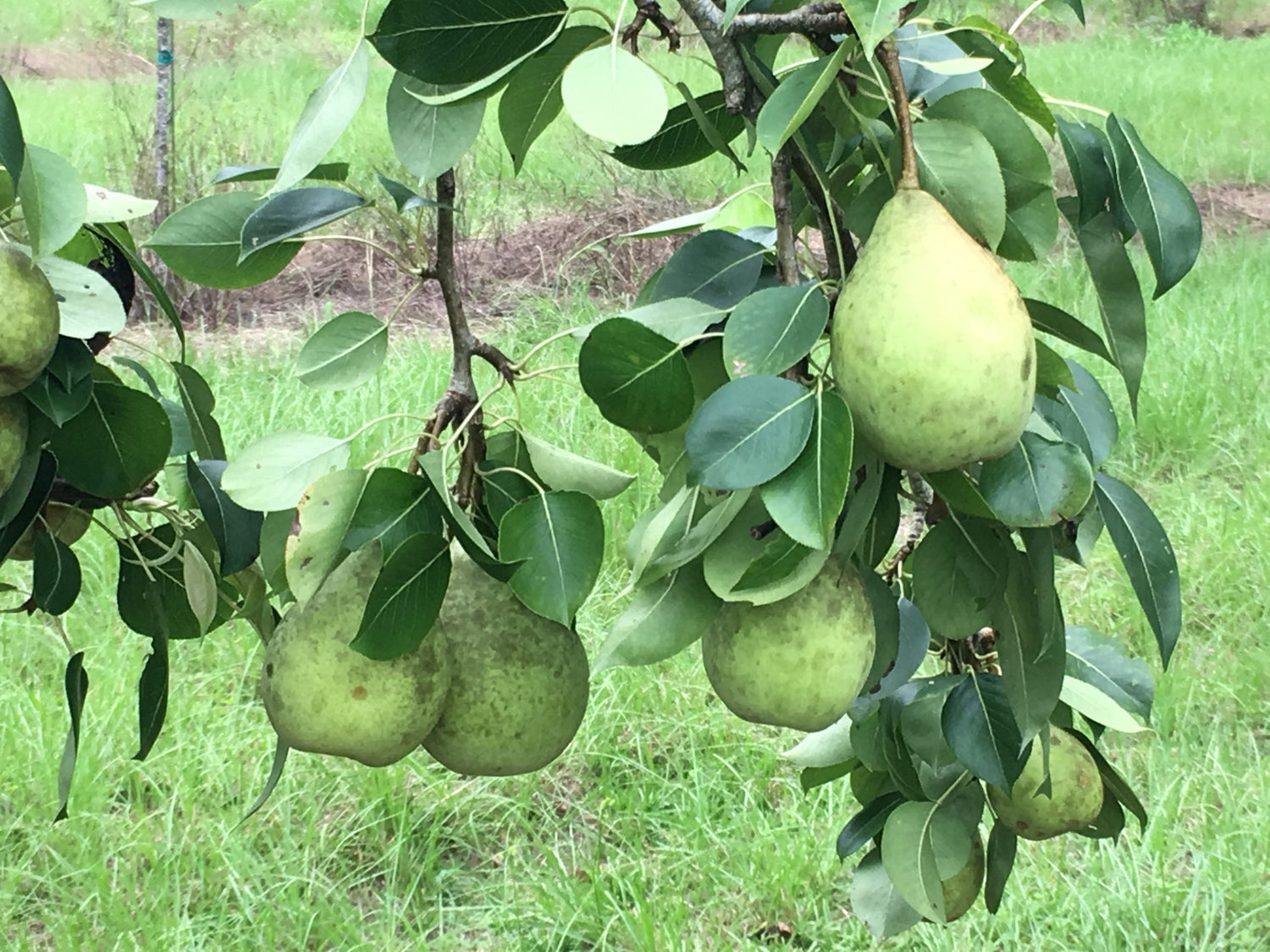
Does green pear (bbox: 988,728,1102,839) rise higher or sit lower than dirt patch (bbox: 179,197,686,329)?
higher

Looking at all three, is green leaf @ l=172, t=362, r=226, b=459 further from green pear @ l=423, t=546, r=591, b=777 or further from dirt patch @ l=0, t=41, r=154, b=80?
dirt patch @ l=0, t=41, r=154, b=80

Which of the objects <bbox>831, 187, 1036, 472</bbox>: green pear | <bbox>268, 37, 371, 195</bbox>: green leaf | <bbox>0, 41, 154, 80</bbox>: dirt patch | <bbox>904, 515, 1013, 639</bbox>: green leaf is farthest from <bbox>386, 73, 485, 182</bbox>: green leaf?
<bbox>0, 41, 154, 80</bbox>: dirt patch

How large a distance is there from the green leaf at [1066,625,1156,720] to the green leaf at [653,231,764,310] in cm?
47

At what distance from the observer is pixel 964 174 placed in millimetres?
587

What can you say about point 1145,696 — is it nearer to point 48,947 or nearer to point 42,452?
point 42,452

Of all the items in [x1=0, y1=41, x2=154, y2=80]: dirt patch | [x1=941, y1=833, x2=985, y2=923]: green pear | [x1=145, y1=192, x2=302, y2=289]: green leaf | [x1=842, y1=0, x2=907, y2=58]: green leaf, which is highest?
[x1=842, y1=0, x2=907, y2=58]: green leaf

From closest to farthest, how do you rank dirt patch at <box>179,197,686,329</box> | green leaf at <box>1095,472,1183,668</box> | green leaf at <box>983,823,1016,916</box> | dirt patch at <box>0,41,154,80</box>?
1. green leaf at <box>1095,472,1183,668</box>
2. green leaf at <box>983,823,1016,916</box>
3. dirt patch at <box>179,197,686,329</box>
4. dirt patch at <box>0,41,154,80</box>

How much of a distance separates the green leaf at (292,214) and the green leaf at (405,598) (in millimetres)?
221

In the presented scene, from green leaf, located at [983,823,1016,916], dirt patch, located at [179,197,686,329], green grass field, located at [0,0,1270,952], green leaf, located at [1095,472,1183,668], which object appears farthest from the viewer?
dirt patch, located at [179,197,686,329]

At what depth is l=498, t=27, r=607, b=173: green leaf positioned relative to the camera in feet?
2.32

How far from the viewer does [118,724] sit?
2240mm

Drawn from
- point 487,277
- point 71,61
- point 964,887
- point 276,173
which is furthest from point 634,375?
point 71,61

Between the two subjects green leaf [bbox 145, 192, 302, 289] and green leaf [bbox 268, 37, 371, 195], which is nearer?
green leaf [bbox 268, 37, 371, 195]

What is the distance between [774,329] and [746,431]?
52mm
